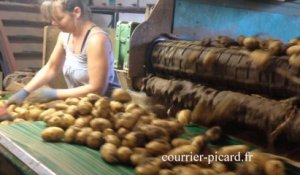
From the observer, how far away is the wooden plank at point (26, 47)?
16.0 feet

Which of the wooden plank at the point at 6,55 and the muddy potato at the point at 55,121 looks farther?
the wooden plank at the point at 6,55

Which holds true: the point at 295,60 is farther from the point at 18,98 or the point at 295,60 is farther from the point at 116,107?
the point at 18,98

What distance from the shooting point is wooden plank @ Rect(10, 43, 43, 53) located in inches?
191

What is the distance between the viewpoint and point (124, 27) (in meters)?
2.06

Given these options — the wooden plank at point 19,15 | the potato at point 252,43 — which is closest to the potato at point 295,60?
the potato at point 252,43

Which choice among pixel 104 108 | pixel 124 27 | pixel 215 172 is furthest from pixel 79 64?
pixel 215 172

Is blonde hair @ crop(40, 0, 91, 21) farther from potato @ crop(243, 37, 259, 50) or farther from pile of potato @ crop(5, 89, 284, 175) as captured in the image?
potato @ crop(243, 37, 259, 50)

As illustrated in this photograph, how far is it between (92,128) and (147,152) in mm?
272

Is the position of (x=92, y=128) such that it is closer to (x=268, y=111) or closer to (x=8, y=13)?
(x=268, y=111)

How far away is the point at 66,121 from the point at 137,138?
1.07 feet

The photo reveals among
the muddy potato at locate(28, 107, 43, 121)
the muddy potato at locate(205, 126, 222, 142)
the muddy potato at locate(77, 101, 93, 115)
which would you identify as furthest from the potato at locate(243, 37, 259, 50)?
the muddy potato at locate(28, 107, 43, 121)

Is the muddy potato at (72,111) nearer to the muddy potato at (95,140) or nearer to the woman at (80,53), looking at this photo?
the muddy potato at (95,140)

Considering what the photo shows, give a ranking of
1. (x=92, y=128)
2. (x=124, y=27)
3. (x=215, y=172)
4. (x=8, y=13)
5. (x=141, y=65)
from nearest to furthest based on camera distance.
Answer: (x=215, y=172) → (x=92, y=128) → (x=141, y=65) → (x=124, y=27) → (x=8, y=13)

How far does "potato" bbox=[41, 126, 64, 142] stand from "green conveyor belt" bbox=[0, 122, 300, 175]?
2cm
